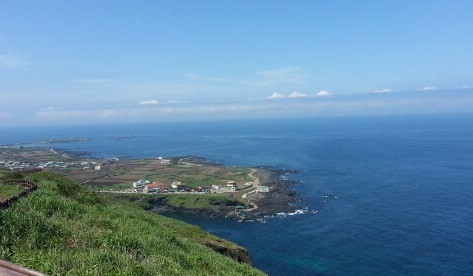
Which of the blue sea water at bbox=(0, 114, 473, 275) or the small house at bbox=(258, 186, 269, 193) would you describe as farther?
the small house at bbox=(258, 186, 269, 193)

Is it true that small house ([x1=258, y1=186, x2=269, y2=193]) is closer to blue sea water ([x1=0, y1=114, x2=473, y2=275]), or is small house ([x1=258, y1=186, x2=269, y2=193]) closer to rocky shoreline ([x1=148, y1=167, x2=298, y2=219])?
rocky shoreline ([x1=148, y1=167, x2=298, y2=219])

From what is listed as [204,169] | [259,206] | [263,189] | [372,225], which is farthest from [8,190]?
[204,169]

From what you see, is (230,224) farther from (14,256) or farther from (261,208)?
(14,256)

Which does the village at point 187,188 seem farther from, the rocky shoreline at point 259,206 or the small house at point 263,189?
the rocky shoreline at point 259,206

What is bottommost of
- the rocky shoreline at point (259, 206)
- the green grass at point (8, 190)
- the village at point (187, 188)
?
the rocky shoreline at point (259, 206)

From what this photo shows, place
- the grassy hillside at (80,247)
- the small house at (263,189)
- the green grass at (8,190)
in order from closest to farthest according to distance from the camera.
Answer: the grassy hillside at (80,247), the green grass at (8,190), the small house at (263,189)

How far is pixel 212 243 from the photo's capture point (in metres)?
30.8

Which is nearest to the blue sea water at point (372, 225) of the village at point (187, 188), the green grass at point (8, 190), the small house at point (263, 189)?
the small house at point (263, 189)

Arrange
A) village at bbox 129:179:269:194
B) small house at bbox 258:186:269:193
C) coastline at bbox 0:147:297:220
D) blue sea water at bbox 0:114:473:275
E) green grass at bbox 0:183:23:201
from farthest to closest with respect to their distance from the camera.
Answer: village at bbox 129:179:269:194
small house at bbox 258:186:269:193
coastline at bbox 0:147:297:220
blue sea water at bbox 0:114:473:275
green grass at bbox 0:183:23:201

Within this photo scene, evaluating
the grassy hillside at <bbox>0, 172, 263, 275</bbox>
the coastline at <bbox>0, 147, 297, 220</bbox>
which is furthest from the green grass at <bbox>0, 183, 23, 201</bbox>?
the coastline at <bbox>0, 147, 297, 220</bbox>

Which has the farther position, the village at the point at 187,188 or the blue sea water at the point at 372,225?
the village at the point at 187,188

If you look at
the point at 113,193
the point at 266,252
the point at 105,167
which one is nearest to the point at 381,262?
the point at 266,252

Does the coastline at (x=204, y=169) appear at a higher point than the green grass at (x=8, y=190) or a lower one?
lower

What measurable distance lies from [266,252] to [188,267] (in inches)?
1620
